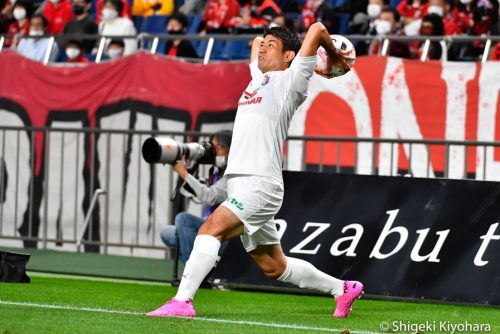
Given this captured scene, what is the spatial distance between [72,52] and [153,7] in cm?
354

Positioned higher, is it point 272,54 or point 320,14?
point 272,54

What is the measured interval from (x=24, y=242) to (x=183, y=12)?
6.64 m

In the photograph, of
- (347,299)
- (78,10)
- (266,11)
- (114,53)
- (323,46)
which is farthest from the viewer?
(78,10)

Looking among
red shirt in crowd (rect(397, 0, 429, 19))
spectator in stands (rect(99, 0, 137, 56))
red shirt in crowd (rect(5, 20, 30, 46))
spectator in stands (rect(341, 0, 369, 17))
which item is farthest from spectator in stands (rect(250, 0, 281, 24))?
red shirt in crowd (rect(5, 20, 30, 46))

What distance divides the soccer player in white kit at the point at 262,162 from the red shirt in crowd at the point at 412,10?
9736 mm

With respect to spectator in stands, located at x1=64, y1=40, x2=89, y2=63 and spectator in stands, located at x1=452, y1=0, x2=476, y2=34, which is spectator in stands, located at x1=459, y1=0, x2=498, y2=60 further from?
spectator in stands, located at x1=64, y1=40, x2=89, y2=63

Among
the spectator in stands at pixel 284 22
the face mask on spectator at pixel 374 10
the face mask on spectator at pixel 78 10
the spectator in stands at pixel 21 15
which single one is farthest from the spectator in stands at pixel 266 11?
the spectator in stands at pixel 21 15

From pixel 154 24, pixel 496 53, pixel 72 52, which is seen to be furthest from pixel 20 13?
pixel 496 53

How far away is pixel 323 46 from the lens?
9.49 m

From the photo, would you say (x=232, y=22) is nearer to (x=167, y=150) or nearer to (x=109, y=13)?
(x=109, y=13)

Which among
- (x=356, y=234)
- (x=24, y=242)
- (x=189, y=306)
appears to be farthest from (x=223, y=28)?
(x=189, y=306)

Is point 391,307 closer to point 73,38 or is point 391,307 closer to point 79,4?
point 73,38

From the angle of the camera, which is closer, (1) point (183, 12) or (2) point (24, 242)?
(2) point (24, 242)

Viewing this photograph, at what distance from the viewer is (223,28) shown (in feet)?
68.4
